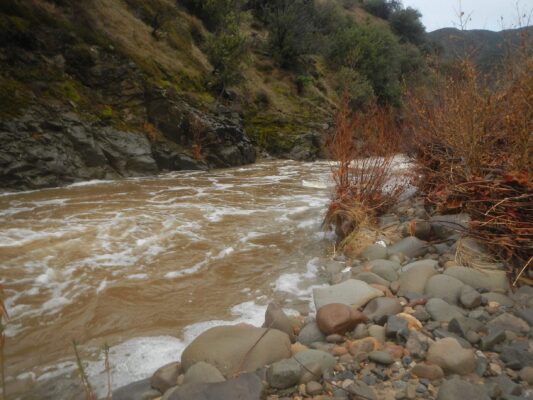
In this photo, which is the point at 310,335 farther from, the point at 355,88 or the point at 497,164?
the point at 355,88

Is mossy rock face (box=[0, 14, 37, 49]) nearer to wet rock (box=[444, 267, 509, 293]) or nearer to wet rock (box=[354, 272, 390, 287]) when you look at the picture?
wet rock (box=[354, 272, 390, 287])

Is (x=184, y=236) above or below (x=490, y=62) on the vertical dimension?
below

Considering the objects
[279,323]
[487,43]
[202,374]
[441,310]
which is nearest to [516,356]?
[441,310]

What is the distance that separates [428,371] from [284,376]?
71cm

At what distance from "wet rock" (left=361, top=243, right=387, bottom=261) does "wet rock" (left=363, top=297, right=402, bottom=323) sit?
1.13 m

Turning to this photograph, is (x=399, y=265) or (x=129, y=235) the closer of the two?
(x=399, y=265)

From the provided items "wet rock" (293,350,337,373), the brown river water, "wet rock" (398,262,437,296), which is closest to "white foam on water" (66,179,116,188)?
the brown river water

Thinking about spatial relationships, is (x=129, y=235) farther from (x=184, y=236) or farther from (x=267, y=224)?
(x=267, y=224)

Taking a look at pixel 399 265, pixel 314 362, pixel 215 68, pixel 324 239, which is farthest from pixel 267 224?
pixel 215 68

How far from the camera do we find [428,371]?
1961 mm

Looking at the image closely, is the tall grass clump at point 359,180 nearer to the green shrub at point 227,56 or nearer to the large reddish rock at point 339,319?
the large reddish rock at point 339,319

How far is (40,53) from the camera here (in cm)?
906

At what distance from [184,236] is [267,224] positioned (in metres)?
1.26

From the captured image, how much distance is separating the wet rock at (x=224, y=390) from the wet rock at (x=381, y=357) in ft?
2.00
